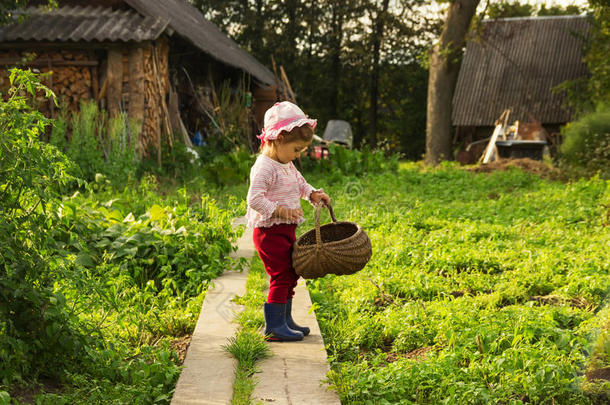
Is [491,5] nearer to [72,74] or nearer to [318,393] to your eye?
[72,74]

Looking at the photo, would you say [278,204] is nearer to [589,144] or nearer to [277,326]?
[277,326]

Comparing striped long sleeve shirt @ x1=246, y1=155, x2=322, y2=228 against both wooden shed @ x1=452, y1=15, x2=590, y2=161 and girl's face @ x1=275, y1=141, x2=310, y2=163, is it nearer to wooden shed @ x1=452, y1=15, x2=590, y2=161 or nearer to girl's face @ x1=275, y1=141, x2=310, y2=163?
girl's face @ x1=275, y1=141, x2=310, y2=163

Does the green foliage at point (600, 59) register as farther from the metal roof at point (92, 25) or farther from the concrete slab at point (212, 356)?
the concrete slab at point (212, 356)

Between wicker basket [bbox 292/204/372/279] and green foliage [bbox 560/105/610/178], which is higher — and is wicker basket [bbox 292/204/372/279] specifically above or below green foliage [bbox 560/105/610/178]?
below

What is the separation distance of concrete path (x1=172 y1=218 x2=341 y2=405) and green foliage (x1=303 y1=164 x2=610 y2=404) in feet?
0.42

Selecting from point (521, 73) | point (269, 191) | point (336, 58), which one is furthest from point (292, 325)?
point (336, 58)

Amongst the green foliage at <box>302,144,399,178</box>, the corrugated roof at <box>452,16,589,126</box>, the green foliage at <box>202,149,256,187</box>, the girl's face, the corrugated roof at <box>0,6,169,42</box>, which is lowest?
the green foliage at <box>202,149,256,187</box>

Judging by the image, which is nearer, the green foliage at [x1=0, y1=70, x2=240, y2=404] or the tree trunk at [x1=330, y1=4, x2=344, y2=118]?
the green foliage at [x1=0, y1=70, x2=240, y2=404]

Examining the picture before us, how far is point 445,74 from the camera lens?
17141 mm

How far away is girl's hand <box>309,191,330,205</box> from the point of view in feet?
12.9

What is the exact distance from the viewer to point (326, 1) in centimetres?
2958

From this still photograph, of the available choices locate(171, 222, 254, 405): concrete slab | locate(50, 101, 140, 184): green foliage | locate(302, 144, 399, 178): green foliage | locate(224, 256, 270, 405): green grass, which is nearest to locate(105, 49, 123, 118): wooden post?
locate(50, 101, 140, 184): green foliage

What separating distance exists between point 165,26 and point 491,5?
10.4 meters

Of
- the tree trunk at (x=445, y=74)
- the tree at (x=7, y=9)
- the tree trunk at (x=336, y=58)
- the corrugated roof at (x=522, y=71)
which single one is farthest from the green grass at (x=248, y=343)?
the tree trunk at (x=336, y=58)
